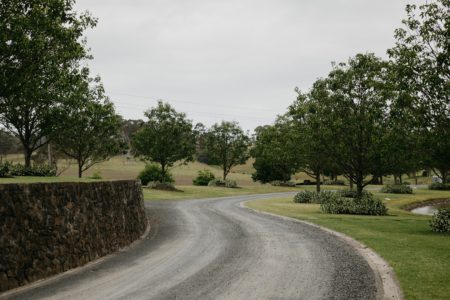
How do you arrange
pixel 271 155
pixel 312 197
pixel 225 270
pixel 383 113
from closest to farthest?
pixel 225 270 → pixel 383 113 → pixel 312 197 → pixel 271 155

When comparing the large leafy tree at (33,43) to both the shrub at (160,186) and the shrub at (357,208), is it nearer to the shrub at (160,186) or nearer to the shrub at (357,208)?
the shrub at (357,208)

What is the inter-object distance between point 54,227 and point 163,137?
137ft

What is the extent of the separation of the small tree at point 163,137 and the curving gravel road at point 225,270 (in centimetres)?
3422

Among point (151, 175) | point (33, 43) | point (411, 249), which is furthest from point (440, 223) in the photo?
point (151, 175)

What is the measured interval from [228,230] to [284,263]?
7.84m

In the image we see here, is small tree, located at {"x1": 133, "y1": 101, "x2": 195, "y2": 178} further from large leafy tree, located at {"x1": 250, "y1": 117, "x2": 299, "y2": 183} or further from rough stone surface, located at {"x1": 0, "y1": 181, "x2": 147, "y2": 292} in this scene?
rough stone surface, located at {"x1": 0, "y1": 181, "x2": 147, "y2": 292}

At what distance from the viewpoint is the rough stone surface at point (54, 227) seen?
10.9 metres

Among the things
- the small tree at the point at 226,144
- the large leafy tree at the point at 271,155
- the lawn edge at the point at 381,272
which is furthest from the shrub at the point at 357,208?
the small tree at the point at 226,144

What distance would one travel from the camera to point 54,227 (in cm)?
1269

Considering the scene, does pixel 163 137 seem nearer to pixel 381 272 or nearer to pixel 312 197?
pixel 312 197

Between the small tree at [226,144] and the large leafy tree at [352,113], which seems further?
the small tree at [226,144]

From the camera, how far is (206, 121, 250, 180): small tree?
74812 millimetres

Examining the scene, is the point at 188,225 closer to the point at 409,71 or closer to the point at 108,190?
the point at 108,190

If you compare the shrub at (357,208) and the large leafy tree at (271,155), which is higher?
the large leafy tree at (271,155)
